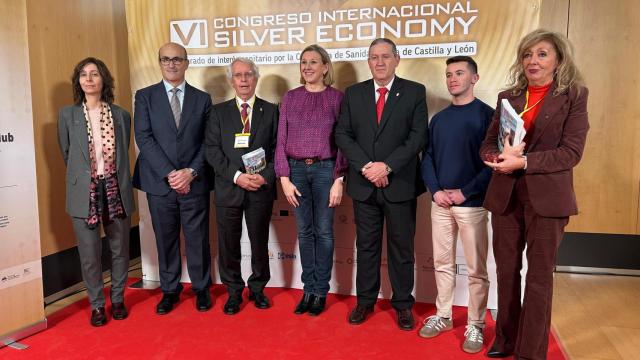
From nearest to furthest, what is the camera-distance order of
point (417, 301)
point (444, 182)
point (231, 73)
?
point (444, 182)
point (231, 73)
point (417, 301)

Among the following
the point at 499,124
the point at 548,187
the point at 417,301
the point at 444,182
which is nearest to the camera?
the point at 548,187

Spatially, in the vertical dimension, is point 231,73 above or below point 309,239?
above

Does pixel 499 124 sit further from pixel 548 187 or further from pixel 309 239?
pixel 309 239

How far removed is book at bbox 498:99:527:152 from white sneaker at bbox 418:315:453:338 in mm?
1241

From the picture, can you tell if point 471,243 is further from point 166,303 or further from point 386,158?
point 166,303

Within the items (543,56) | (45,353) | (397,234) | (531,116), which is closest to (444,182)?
(397,234)

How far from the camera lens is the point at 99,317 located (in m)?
3.20

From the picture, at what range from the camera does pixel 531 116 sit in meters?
2.36

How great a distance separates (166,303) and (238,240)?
678 mm

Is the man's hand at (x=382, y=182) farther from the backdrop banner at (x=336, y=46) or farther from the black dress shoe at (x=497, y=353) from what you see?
the black dress shoe at (x=497, y=353)

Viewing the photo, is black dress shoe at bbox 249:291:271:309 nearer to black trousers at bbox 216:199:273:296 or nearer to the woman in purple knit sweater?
black trousers at bbox 216:199:273:296

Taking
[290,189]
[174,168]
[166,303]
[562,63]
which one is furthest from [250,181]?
[562,63]

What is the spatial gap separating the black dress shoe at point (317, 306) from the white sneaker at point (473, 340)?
97cm

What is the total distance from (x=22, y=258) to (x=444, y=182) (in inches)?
104
